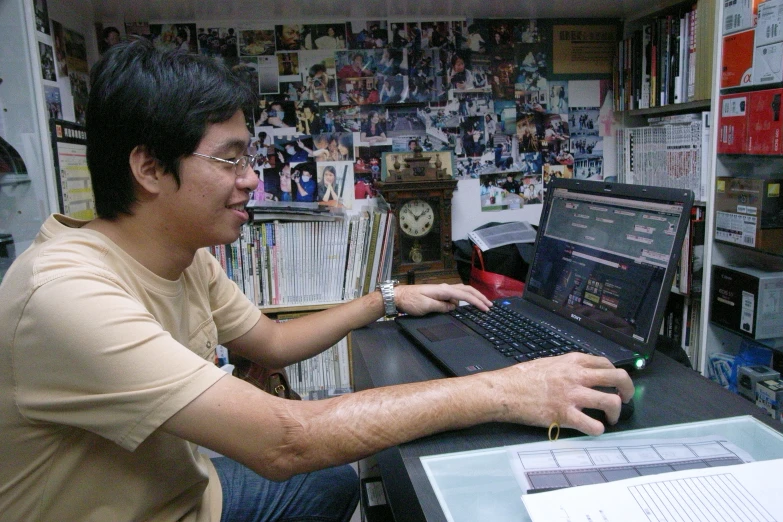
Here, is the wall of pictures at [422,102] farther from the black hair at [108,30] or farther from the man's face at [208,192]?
the man's face at [208,192]

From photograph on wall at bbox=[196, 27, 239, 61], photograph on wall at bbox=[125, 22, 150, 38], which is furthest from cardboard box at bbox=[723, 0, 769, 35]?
photograph on wall at bbox=[125, 22, 150, 38]

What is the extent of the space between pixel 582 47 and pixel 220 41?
125 centimetres

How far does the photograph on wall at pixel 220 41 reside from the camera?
1.96 m

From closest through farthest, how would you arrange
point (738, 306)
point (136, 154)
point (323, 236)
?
Result: point (136, 154), point (738, 306), point (323, 236)

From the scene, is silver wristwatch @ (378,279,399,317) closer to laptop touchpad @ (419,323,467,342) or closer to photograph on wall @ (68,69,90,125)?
laptop touchpad @ (419,323,467,342)

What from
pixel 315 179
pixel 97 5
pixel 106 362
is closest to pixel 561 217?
pixel 106 362

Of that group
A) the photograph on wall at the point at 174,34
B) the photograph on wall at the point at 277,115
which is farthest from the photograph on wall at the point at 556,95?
the photograph on wall at the point at 174,34

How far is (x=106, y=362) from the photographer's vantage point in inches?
27.3

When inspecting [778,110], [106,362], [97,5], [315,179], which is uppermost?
[97,5]

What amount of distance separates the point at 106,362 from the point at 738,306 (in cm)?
161

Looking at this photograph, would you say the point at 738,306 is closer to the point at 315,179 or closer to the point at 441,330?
the point at 441,330

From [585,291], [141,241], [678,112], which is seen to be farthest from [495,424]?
[678,112]

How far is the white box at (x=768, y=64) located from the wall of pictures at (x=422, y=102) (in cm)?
64

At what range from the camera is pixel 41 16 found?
1.57 metres
